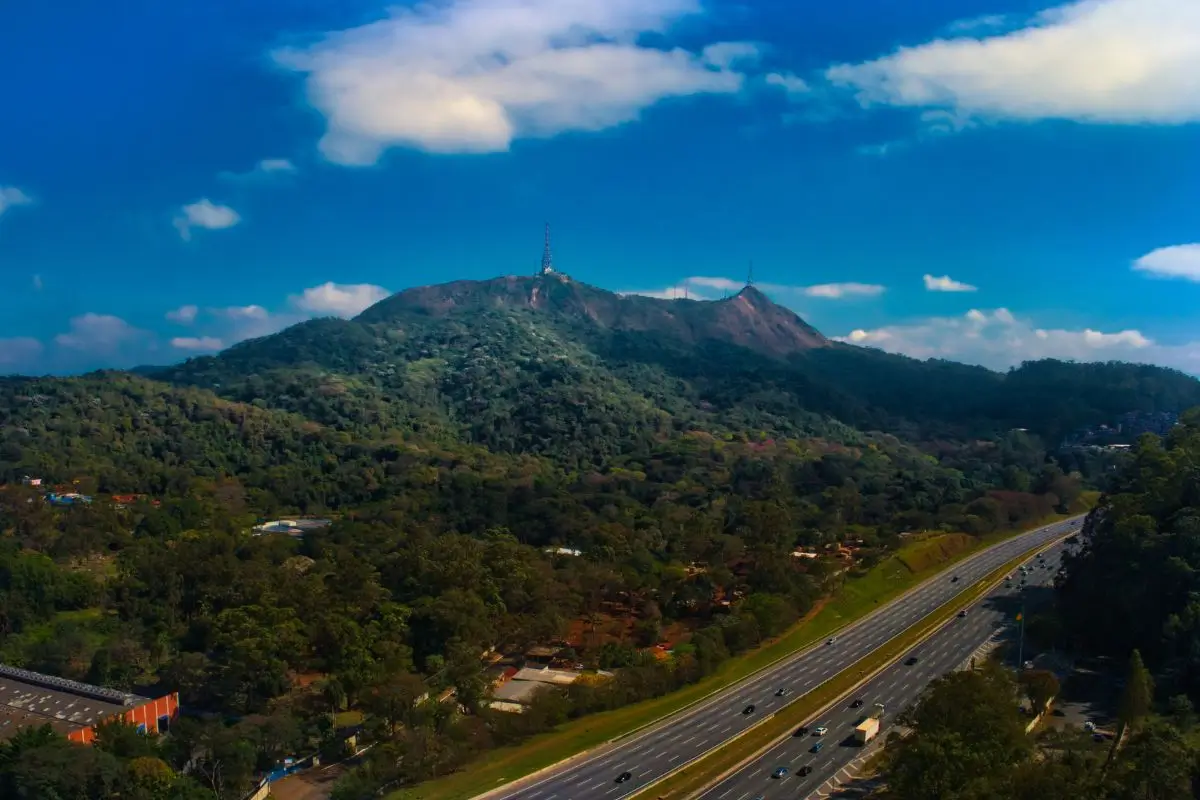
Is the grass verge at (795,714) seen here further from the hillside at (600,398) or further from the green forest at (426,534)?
the hillside at (600,398)

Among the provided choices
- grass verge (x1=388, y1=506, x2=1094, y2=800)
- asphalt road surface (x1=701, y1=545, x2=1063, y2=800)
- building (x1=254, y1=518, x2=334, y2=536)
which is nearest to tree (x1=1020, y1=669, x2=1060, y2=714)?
asphalt road surface (x1=701, y1=545, x2=1063, y2=800)

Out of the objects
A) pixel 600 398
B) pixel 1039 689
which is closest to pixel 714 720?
pixel 1039 689

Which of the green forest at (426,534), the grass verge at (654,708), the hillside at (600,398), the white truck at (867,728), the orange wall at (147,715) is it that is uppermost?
the hillside at (600,398)

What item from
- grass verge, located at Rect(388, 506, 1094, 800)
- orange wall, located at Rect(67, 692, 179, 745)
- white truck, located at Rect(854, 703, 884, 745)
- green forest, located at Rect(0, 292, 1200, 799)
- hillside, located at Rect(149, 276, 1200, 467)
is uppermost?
hillside, located at Rect(149, 276, 1200, 467)

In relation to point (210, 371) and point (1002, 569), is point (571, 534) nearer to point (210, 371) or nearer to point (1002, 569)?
point (1002, 569)

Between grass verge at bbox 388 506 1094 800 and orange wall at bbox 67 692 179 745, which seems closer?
grass verge at bbox 388 506 1094 800

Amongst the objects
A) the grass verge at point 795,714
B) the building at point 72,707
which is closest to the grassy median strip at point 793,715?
the grass verge at point 795,714

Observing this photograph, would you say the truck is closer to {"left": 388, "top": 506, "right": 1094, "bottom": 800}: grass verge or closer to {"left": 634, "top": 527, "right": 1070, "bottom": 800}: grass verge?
{"left": 634, "top": 527, "right": 1070, "bottom": 800}: grass verge
